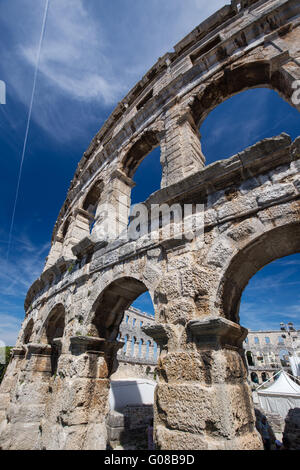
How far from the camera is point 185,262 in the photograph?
283 centimetres

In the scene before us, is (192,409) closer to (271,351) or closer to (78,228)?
(78,228)

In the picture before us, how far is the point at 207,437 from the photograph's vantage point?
1973mm

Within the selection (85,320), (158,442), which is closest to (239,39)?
(85,320)

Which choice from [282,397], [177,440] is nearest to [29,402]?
[177,440]

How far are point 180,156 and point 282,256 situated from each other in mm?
2436

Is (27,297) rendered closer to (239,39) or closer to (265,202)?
(265,202)

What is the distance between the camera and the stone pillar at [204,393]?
198cm

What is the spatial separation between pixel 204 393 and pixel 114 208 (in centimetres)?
432

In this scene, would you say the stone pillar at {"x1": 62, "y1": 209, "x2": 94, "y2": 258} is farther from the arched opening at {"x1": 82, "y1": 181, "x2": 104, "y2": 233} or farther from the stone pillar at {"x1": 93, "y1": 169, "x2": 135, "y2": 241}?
the stone pillar at {"x1": 93, "y1": 169, "x2": 135, "y2": 241}

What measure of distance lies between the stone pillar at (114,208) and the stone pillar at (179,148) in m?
1.66

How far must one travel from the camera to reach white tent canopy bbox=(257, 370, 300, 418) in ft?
35.9

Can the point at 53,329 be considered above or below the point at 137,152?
below

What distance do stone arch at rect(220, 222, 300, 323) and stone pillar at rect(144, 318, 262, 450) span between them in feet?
1.11

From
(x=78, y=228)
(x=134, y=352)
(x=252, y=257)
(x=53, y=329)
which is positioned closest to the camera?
(x=252, y=257)
